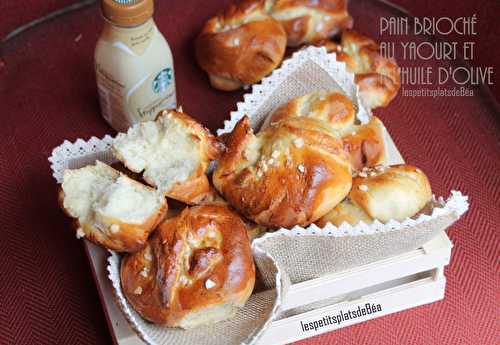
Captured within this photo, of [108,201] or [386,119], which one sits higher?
[108,201]

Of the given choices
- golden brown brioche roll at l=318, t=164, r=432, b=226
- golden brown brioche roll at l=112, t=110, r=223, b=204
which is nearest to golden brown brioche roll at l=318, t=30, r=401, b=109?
golden brown brioche roll at l=318, t=164, r=432, b=226

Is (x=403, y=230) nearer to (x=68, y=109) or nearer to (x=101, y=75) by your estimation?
(x=101, y=75)

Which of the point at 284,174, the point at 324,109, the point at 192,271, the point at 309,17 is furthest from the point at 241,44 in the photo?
the point at 192,271

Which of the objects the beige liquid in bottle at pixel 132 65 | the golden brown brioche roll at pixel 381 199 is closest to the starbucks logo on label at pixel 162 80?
the beige liquid in bottle at pixel 132 65

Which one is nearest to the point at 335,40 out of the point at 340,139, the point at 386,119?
the point at 386,119

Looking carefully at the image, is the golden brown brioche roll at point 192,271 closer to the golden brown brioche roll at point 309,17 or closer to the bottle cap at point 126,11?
the bottle cap at point 126,11
